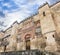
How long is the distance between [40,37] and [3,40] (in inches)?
416

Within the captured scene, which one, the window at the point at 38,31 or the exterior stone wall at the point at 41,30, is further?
the window at the point at 38,31

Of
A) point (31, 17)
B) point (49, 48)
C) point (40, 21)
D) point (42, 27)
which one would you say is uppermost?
point (31, 17)

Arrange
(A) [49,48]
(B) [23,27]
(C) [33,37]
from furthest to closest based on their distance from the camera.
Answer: (B) [23,27] → (C) [33,37] → (A) [49,48]

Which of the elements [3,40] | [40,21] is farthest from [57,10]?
[3,40]

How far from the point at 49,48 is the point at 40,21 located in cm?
447

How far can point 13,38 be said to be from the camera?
763 inches

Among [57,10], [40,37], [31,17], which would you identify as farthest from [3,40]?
[57,10]

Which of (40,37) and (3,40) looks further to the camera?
(3,40)

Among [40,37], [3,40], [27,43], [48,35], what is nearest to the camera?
[48,35]

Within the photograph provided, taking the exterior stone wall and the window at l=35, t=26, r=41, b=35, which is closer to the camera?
the exterior stone wall

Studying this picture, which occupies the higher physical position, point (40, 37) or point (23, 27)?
point (23, 27)

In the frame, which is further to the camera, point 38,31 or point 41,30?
point 38,31

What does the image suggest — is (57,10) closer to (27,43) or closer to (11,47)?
(27,43)

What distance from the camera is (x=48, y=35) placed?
13578 millimetres
